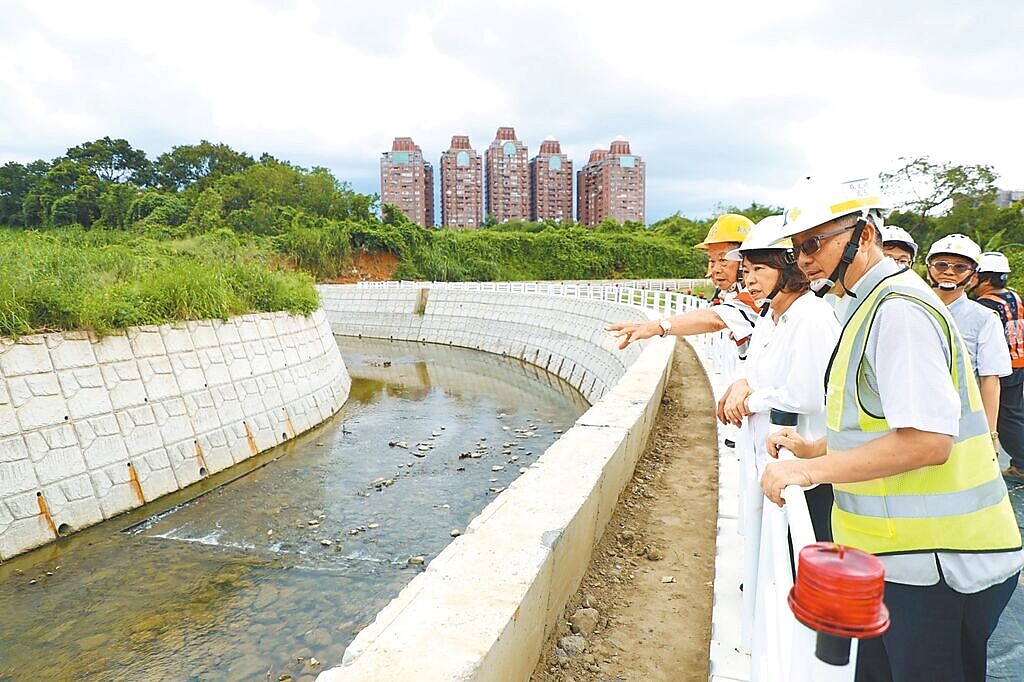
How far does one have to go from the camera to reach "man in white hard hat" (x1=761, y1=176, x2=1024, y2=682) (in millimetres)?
1589

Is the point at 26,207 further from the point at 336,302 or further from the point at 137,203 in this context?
the point at 336,302

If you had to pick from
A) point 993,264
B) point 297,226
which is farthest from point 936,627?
point 297,226

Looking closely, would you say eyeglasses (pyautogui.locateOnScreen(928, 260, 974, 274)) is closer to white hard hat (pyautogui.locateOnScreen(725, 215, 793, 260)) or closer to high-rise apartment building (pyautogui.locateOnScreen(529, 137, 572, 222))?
white hard hat (pyautogui.locateOnScreen(725, 215, 793, 260))

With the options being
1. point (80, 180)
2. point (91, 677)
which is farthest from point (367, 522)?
point (80, 180)

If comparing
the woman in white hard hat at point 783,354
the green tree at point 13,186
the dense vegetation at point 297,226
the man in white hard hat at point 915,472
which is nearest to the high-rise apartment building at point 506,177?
the dense vegetation at point 297,226

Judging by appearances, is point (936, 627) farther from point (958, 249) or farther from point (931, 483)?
point (958, 249)

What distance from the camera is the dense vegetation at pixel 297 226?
26609 mm

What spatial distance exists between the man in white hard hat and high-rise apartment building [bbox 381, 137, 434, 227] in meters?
80.3

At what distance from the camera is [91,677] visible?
4.69 m

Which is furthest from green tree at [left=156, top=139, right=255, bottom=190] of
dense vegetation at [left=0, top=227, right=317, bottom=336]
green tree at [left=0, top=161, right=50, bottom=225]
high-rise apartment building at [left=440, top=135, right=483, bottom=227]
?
dense vegetation at [left=0, top=227, right=317, bottom=336]

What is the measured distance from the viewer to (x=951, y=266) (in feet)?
14.0

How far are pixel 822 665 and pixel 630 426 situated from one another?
3510mm

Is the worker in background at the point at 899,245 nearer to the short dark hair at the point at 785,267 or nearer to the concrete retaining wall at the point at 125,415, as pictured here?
the short dark hair at the point at 785,267

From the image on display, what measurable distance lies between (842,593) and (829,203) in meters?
1.19
